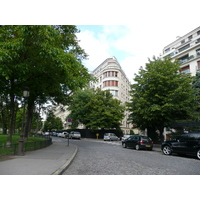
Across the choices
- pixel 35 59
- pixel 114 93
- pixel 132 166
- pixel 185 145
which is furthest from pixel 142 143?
pixel 114 93

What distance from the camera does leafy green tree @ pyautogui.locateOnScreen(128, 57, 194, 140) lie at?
17953 millimetres

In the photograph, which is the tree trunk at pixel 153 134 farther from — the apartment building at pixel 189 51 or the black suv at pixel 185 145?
the apartment building at pixel 189 51

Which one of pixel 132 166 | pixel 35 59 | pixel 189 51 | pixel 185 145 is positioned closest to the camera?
pixel 132 166

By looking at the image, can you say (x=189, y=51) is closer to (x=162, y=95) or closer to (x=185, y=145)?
(x=162, y=95)

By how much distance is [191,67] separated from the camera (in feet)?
121

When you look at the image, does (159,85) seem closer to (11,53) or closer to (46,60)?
(46,60)

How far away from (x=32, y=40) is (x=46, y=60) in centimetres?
124

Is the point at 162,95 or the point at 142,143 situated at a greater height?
the point at 162,95

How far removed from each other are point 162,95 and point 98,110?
20158 mm

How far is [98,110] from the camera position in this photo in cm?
3778

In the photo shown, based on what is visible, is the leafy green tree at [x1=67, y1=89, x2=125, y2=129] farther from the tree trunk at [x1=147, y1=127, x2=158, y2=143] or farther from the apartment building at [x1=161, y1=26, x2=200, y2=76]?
the apartment building at [x1=161, y1=26, x2=200, y2=76]

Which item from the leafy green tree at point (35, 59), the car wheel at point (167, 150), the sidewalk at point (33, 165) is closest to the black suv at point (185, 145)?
the car wheel at point (167, 150)

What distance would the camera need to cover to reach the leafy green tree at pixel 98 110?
3797 cm

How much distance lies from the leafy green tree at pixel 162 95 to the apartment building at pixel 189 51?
18551 millimetres
